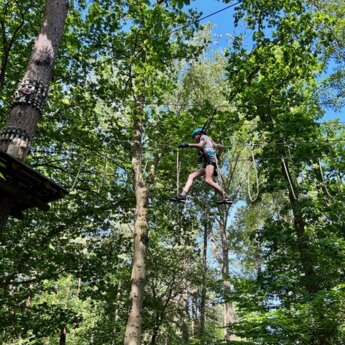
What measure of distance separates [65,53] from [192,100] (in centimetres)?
799

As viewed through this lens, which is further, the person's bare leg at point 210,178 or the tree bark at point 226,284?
the tree bark at point 226,284

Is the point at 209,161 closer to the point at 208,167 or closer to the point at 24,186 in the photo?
the point at 208,167

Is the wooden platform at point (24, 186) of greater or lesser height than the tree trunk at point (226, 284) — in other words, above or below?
below

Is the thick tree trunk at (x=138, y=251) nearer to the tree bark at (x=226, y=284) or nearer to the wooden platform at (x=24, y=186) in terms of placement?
the wooden platform at (x=24, y=186)

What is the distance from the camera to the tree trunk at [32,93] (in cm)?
403

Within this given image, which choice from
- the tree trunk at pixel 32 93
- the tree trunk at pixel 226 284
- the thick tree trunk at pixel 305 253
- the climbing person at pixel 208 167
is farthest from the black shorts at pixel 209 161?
the tree trunk at pixel 226 284

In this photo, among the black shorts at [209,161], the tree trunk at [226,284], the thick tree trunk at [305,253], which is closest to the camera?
the black shorts at [209,161]

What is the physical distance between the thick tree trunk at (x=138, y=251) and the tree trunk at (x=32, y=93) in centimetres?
369

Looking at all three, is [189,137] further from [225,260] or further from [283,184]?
[225,260]

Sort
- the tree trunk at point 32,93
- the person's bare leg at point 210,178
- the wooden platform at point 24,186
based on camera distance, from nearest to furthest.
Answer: the wooden platform at point 24,186 < the tree trunk at point 32,93 < the person's bare leg at point 210,178

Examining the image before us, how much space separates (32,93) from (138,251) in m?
4.19

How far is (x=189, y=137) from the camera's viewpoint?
994 cm

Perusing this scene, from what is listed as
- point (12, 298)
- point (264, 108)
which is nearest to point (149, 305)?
point (12, 298)

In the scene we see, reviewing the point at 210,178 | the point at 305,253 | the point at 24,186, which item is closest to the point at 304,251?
the point at 305,253
